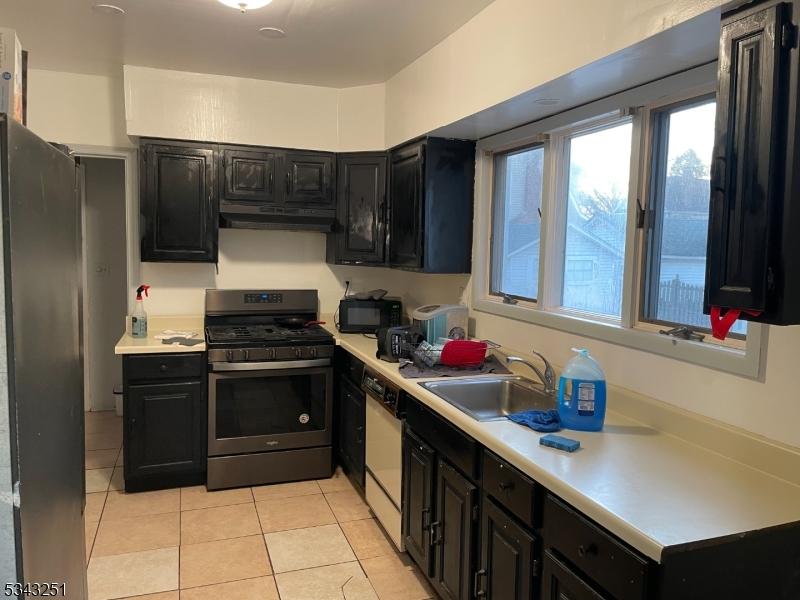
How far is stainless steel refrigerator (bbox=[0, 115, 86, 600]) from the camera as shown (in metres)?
1.06

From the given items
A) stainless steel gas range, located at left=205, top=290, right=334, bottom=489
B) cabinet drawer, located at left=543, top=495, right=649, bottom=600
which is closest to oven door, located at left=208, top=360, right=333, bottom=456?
stainless steel gas range, located at left=205, top=290, right=334, bottom=489

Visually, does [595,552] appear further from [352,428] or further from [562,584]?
[352,428]

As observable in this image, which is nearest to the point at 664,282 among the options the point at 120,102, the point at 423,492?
the point at 423,492

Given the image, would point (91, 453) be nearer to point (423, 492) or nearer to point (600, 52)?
point (423, 492)

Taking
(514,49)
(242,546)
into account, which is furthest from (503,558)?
(514,49)

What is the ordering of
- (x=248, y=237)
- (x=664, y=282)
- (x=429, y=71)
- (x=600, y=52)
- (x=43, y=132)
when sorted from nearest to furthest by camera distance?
(x=600, y=52)
(x=664, y=282)
(x=429, y=71)
(x=43, y=132)
(x=248, y=237)

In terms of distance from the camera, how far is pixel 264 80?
3.79m

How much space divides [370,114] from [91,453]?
2927 mm

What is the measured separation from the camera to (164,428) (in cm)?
350

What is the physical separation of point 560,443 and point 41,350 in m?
1.40

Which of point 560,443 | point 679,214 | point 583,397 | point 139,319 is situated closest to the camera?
point 560,443

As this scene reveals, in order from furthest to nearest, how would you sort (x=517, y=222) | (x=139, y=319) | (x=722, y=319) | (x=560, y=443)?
(x=139, y=319), (x=517, y=222), (x=560, y=443), (x=722, y=319)

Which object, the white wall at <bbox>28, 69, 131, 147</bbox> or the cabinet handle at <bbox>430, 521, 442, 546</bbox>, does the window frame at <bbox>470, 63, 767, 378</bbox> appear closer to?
the cabinet handle at <bbox>430, 521, 442, 546</bbox>

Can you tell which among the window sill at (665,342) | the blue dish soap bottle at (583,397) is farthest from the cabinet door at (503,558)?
the window sill at (665,342)
